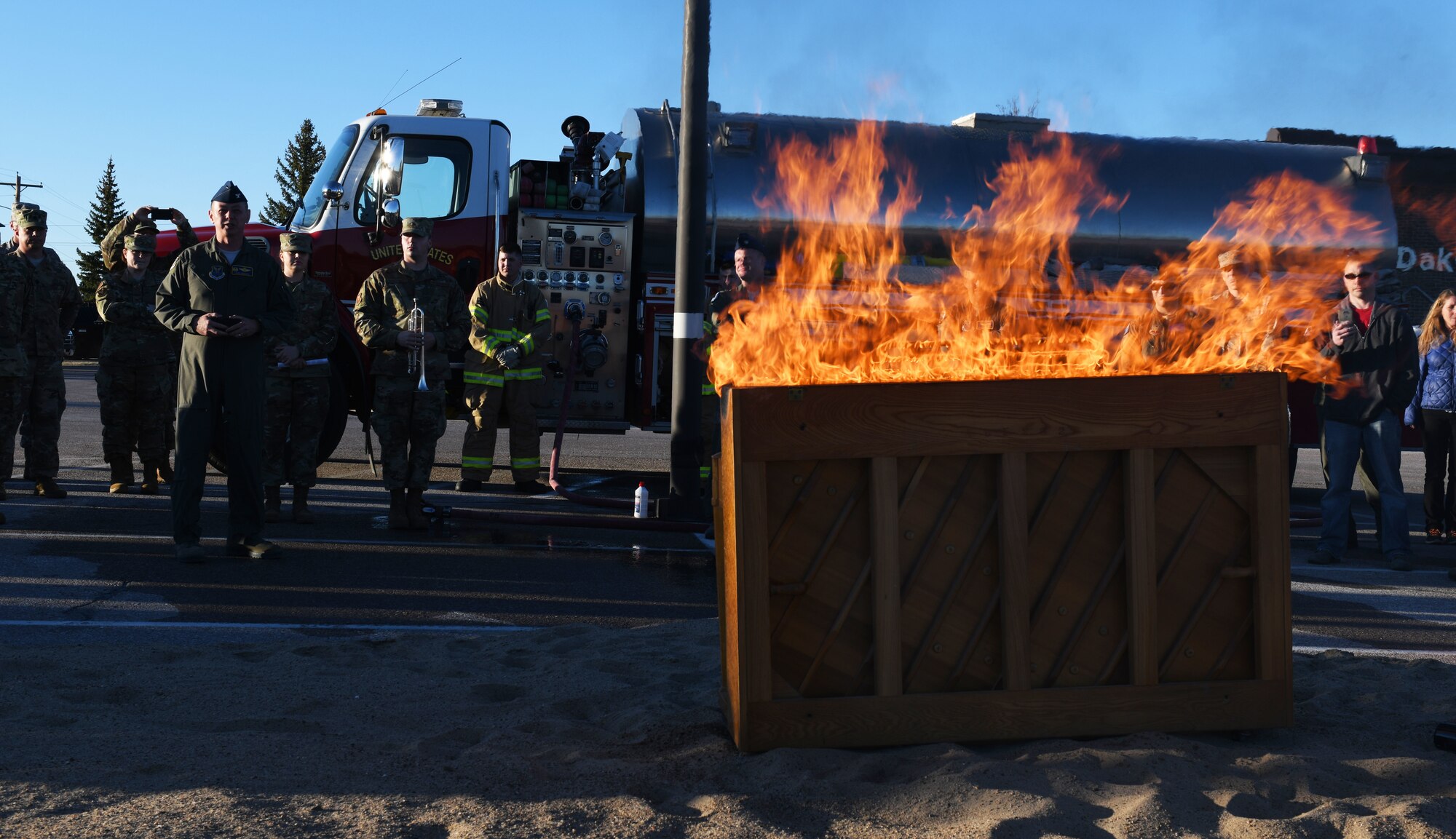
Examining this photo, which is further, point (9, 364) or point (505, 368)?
point (505, 368)

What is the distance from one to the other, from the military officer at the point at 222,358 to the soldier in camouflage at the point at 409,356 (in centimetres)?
127

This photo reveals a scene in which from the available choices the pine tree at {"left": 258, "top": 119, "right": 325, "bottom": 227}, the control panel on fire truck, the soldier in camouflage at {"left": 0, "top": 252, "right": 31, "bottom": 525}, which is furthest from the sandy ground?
the pine tree at {"left": 258, "top": 119, "right": 325, "bottom": 227}

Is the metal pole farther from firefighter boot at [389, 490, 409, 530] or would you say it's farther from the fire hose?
firefighter boot at [389, 490, 409, 530]

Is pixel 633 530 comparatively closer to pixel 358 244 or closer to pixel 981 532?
pixel 358 244

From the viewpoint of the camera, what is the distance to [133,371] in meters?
10.3

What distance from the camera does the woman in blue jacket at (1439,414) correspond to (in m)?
10.2

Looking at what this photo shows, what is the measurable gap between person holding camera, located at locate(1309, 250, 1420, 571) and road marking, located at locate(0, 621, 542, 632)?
6031 mm

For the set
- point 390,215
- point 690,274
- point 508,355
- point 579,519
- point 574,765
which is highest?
point 390,215

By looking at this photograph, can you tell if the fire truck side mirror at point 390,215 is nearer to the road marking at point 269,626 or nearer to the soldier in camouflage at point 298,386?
the soldier in camouflage at point 298,386

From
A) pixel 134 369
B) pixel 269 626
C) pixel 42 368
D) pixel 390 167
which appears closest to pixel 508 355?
pixel 390 167

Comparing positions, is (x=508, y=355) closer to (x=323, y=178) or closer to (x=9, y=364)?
(x=323, y=178)

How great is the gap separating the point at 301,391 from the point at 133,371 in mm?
1650

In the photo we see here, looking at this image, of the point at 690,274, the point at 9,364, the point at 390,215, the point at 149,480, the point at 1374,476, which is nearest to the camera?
the point at 1374,476

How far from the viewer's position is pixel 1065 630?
14.1ft
